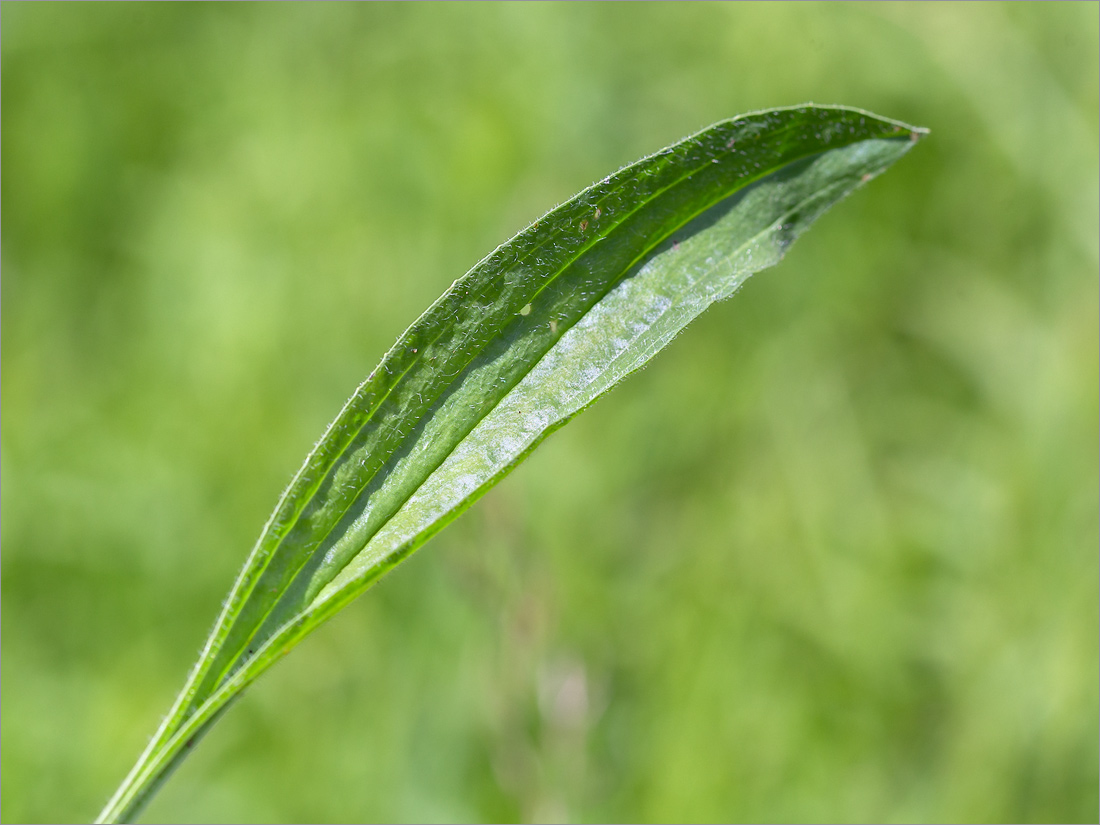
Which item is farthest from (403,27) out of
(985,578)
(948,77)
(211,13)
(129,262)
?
(985,578)

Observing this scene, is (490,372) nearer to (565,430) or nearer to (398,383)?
(398,383)

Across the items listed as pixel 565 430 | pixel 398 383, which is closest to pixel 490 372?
pixel 398 383

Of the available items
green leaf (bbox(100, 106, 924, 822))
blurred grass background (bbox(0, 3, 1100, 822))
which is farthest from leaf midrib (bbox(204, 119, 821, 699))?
blurred grass background (bbox(0, 3, 1100, 822))

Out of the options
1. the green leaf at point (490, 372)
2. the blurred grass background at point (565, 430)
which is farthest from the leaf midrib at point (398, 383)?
the blurred grass background at point (565, 430)

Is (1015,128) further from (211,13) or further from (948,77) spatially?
(211,13)

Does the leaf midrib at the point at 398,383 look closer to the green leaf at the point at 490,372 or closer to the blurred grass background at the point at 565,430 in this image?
the green leaf at the point at 490,372

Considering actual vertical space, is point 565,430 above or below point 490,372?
above

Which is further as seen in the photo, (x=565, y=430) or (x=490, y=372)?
(x=565, y=430)
